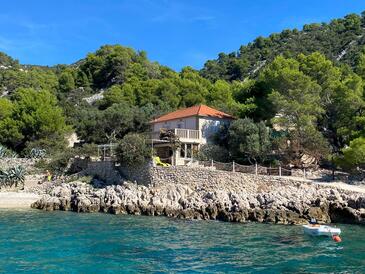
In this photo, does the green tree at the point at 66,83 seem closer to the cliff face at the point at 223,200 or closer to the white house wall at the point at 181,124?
the white house wall at the point at 181,124

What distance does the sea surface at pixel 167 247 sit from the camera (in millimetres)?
16797

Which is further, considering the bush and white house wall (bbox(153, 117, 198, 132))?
white house wall (bbox(153, 117, 198, 132))

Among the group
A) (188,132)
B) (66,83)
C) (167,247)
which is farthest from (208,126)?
(66,83)

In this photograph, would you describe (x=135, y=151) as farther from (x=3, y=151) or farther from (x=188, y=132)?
(x=3, y=151)

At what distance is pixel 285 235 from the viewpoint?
23.5 meters

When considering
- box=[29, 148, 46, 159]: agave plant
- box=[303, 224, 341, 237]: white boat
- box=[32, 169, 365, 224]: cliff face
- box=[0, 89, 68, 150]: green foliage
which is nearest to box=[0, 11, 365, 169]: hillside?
box=[0, 89, 68, 150]: green foliage

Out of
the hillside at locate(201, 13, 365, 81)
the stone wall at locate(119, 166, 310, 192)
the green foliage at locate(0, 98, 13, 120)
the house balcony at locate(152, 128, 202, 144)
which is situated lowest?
the stone wall at locate(119, 166, 310, 192)

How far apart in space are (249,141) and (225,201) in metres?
8.22

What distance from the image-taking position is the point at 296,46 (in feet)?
325

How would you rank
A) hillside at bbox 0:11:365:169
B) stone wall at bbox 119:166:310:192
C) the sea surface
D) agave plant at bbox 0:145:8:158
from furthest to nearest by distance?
agave plant at bbox 0:145:8:158
hillside at bbox 0:11:365:169
stone wall at bbox 119:166:310:192
the sea surface

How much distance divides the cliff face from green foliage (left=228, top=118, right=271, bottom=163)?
4.20 meters

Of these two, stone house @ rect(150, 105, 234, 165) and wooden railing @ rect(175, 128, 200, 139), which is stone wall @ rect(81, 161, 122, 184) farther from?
wooden railing @ rect(175, 128, 200, 139)

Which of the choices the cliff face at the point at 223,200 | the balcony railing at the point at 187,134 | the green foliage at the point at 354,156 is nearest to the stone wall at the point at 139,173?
Result: the cliff face at the point at 223,200

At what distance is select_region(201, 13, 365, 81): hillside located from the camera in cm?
9150
